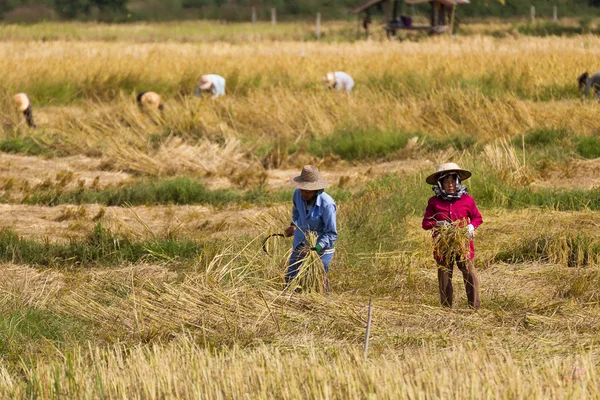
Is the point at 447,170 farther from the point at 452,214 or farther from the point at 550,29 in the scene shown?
the point at 550,29

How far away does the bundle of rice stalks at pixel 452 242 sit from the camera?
634 cm

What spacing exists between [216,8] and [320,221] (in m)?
42.5

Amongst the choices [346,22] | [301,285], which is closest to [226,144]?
[301,285]

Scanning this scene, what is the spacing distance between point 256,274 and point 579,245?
8.37 feet

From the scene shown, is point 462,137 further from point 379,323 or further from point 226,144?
point 379,323

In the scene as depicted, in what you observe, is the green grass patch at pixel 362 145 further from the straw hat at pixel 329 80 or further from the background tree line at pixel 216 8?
the background tree line at pixel 216 8

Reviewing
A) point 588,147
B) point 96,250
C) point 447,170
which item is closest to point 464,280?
point 447,170

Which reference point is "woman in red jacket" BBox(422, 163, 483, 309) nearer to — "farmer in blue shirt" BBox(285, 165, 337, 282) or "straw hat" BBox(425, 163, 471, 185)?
"straw hat" BBox(425, 163, 471, 185)

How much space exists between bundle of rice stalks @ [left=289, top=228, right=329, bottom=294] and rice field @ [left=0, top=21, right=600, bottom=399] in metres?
0.07

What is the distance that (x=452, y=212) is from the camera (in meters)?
6.53

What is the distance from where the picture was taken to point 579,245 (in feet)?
25.7

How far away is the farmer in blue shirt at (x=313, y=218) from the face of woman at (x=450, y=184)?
0.71 m

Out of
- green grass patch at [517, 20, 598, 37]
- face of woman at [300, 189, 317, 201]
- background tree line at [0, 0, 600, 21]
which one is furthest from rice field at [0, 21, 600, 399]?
background tree line at [0, 0, 600, 21]

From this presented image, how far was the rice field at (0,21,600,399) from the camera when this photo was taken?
16.1 ft
